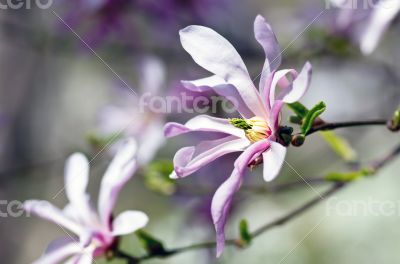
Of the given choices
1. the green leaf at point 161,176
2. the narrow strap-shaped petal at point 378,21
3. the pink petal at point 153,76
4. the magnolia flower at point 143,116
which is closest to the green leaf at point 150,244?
the green leaf at point 161,176

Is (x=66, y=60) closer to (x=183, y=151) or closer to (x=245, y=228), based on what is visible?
(x=245, y=228)

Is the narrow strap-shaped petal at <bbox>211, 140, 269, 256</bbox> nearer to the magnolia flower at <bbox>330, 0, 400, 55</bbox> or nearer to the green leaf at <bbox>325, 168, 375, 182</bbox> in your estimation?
the green leaf at <bbox>325, 168, 375, 182</bbox>

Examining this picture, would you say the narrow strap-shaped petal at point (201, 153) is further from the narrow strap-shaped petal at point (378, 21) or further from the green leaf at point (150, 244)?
the narrow strap-shaped petal at point (378, 21)

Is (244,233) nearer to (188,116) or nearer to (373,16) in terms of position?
(373,16)

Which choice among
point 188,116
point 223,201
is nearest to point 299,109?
point 223,201

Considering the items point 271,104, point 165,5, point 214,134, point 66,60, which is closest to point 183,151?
point 271,104

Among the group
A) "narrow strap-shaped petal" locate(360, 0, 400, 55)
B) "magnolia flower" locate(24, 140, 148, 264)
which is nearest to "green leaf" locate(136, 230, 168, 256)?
"magnolia flower" locate(24, 140, 148, 264)
